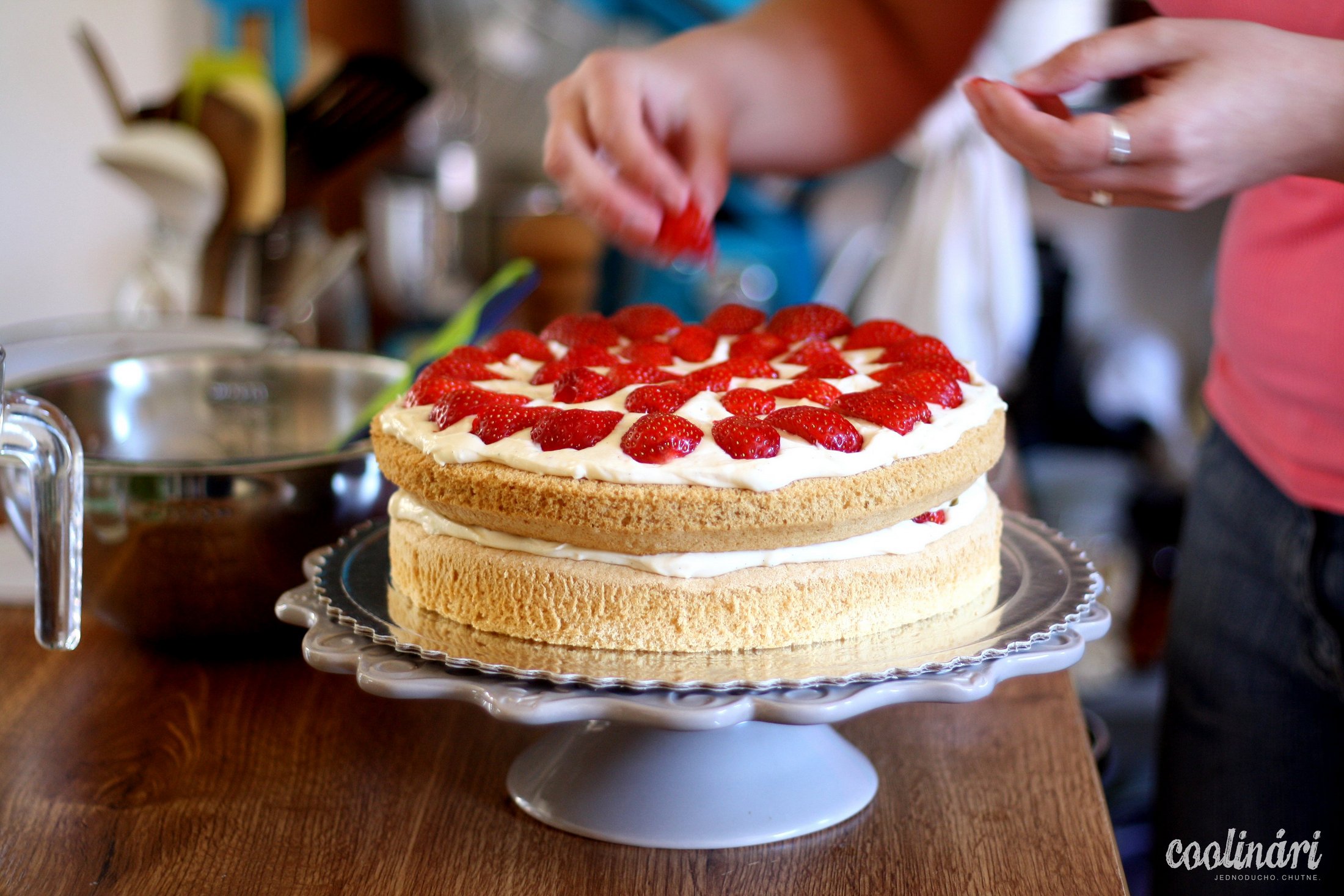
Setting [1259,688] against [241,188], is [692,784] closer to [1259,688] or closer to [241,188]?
[1259,688]

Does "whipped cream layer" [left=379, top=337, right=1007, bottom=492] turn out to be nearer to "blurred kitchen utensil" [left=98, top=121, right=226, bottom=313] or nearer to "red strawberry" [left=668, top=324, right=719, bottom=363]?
"red strawberry" [left=668, top=324, right=719, bottom=363]

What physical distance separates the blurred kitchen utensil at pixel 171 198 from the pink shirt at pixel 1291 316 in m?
1.64

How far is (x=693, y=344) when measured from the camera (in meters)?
1.11

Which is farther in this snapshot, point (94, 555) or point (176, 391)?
point (176, 391)

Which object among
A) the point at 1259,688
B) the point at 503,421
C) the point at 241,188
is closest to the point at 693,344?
the point at 503,421

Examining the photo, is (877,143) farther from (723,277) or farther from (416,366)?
(723,277)

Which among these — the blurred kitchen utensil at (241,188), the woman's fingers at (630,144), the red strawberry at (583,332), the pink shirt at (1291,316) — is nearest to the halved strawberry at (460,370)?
the red strawberry at (583,332)

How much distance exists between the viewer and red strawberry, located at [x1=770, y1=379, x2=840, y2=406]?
0.95m

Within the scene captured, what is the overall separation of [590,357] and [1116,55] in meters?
0.50

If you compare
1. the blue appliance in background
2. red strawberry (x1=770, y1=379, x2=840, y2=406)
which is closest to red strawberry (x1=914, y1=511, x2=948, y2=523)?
red strawberry (x1=770, y1=379, x2=840, y2=406)

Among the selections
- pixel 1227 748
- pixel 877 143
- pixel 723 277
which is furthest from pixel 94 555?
pixel 723 277

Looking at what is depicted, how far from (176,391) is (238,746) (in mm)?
464

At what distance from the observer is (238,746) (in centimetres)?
95

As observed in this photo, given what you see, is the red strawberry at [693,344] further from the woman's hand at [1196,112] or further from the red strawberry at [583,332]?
the woman's hand at [1196,112]
